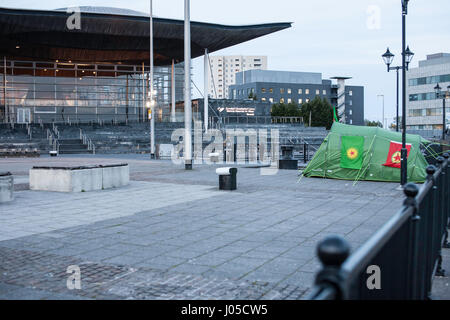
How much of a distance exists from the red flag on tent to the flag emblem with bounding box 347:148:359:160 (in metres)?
1.09

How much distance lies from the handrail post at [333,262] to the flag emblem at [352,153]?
52.2 feet

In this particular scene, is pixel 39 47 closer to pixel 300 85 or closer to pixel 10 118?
pixel 10 118

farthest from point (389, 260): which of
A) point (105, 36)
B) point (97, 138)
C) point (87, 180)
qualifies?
point (105, 36)

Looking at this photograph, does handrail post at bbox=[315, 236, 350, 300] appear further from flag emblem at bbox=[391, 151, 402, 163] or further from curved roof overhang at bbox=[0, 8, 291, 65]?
curved roof overhang at bbox=[0, 8, 291, 65]

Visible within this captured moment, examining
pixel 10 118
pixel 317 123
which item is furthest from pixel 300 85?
pixel 10 118

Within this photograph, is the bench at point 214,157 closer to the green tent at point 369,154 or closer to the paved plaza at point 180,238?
the green tent at point 369,154

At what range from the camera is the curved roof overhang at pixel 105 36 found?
4569cm

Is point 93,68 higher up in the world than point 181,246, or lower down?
higher up

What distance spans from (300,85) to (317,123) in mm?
34348

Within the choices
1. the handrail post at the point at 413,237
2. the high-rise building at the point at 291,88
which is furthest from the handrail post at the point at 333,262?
the high-rise building at the point at 291,88

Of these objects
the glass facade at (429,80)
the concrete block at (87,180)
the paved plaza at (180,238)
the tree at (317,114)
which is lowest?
the paved plaza at (180,238)

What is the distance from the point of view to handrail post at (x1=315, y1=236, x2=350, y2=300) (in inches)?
65.9
